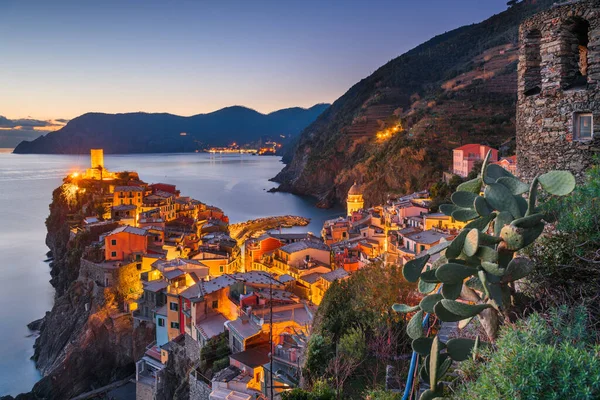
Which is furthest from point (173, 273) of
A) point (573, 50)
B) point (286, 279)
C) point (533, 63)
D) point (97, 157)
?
point (97, 157)

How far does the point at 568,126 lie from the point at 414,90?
2819 inches

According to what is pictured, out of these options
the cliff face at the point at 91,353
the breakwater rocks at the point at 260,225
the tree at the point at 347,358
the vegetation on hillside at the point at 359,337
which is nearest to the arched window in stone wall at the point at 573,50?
the vegetation on hillside at the point at 359,337

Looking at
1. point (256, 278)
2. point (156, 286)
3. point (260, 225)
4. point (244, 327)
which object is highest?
point (256, 278)

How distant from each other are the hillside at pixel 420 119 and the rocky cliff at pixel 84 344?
978 inches

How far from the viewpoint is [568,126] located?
3.75 meters

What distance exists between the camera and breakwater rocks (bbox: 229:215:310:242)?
3560 centimetres

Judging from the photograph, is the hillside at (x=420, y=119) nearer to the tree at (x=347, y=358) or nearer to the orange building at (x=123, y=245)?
the orange building at (x=123, y=245)

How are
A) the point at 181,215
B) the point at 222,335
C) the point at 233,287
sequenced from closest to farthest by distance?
the point at 222,335
the point at 233,287
the point at 181,215

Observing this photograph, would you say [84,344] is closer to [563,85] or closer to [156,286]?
[156,286]

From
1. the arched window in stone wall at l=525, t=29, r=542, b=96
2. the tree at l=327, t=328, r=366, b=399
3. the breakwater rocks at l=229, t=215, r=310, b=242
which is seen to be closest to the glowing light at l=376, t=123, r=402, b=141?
the breakwater rocks at l=229, t=215, r=310, b=242

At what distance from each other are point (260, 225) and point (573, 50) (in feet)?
122

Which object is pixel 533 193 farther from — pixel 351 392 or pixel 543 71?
pixel 351 392

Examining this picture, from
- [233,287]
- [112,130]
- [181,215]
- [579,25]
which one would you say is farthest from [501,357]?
[112,130]

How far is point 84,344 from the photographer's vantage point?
732 inches
